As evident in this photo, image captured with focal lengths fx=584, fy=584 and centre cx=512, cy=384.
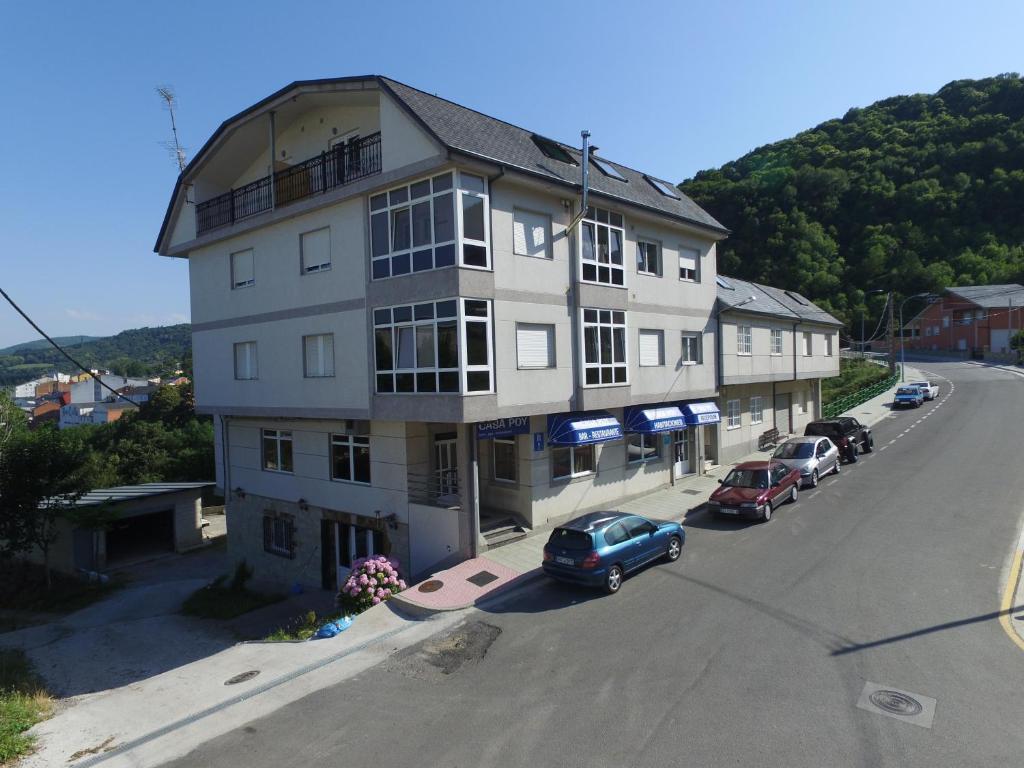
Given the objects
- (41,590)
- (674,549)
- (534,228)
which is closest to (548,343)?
(534,228)

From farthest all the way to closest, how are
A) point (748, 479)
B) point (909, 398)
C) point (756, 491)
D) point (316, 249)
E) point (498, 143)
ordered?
point (909, 398)
point (748, 479)
point (316, 249)
point (756, 491)
point (498, 143)

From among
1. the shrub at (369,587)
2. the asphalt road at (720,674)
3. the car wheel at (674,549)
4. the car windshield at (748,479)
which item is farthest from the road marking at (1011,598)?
the shrub at (369,587)

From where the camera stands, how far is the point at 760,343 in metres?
26.8

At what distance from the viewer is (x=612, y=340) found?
1825 centimetres

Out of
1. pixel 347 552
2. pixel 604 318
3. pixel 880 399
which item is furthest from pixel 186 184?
pixel 880 399

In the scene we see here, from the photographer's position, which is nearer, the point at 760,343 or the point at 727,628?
the point at 727,628

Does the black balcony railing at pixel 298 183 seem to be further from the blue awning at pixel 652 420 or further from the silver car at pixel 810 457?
the silver car at pixel 810 457

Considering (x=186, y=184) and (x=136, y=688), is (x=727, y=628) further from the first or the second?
(x=186, y=184)

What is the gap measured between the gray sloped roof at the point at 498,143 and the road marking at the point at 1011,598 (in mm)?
13182

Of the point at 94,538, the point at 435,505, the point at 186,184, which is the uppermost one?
the point at 186,184

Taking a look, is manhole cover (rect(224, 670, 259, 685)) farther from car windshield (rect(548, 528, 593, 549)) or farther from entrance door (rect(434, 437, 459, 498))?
entrance door (rect(434, 437, 459, 498))

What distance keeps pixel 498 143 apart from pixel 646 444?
11.3 metres

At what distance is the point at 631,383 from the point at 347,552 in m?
10.5

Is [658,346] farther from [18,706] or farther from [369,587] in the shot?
[18,706]
